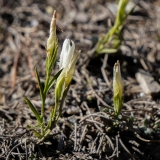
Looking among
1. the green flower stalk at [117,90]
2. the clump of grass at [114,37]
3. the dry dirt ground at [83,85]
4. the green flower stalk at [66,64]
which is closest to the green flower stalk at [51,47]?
the green flower stalk at [66,64]

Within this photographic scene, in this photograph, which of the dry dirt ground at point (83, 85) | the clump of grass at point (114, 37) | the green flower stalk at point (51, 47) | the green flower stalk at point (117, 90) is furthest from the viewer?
the clump of grass at point (114, 37)

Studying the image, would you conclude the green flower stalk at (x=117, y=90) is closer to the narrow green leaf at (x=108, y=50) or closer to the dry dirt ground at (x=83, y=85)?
the dry dirt ground at (x=83, y=85)

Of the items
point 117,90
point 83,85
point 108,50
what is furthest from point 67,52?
point 108,50

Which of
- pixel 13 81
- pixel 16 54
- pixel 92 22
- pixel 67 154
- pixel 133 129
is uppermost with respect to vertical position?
pixel 92 22

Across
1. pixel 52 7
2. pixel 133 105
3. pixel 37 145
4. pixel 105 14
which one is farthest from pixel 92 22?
pixel 37 145

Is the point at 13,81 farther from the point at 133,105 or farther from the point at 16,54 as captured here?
the point at 133,105

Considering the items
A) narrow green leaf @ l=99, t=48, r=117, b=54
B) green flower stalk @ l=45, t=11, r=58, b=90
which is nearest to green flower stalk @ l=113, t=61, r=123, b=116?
green flower stalk @ l=45, t=11, r=58, b=90

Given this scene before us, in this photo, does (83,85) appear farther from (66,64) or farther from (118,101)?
(66,64)

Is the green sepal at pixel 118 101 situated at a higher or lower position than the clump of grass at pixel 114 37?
lower
